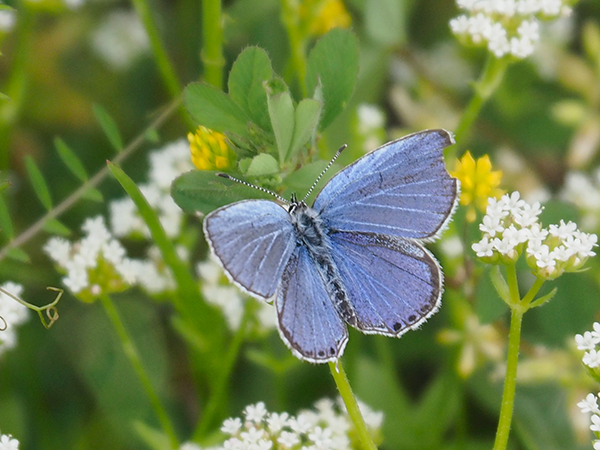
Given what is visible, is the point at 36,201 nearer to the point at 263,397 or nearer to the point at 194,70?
the point at 194,70

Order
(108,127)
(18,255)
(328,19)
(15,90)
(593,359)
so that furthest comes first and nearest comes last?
(328,19)
(15,90)
(108,127)
(18,255)
(593,359)

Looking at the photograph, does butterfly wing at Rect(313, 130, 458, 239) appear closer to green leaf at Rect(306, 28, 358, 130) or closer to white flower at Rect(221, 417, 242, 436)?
green leaf at Rect(306, 28, 358, 130)

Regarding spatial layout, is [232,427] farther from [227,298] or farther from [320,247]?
[227,298]

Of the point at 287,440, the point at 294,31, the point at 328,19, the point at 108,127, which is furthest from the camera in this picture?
the point at 328,19

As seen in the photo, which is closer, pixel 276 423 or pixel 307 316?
pixel 307 316

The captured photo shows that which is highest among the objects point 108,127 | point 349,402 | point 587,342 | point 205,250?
point 205,250

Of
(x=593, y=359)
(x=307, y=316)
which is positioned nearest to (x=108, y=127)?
(x=307, y=316)
